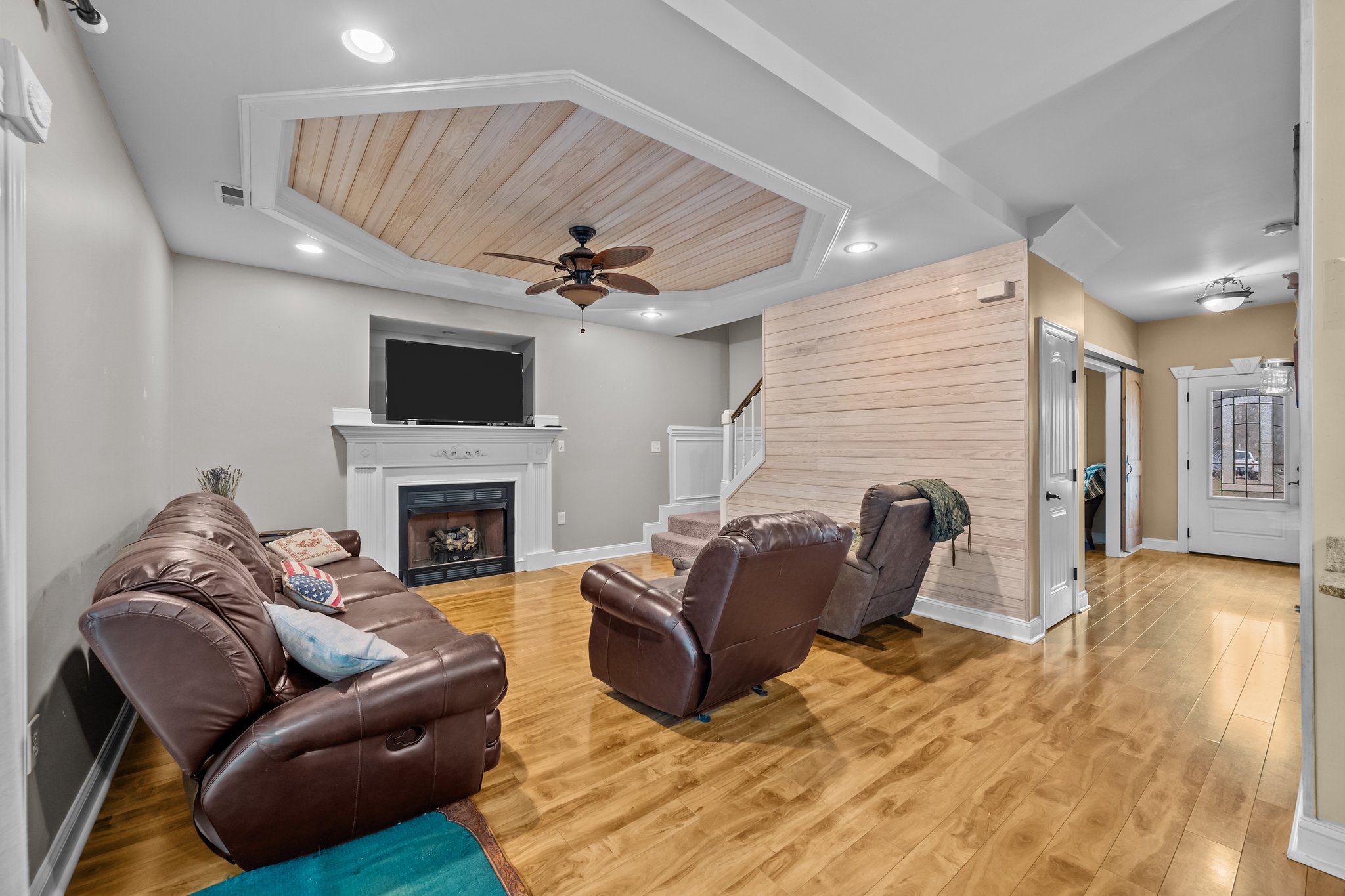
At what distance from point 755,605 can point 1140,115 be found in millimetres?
2747

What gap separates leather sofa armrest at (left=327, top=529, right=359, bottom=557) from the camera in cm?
392

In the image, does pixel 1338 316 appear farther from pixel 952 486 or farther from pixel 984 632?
pixel 984 632

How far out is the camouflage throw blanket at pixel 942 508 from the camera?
11.3ft

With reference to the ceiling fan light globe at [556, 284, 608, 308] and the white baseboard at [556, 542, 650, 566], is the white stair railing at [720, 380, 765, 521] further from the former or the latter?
the ceiling fan light globe at [556, 284, 608, 308]

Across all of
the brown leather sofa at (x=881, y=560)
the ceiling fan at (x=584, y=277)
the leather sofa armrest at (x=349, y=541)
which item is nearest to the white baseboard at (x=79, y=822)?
the leather sofa armrest at (x=349, y=541)

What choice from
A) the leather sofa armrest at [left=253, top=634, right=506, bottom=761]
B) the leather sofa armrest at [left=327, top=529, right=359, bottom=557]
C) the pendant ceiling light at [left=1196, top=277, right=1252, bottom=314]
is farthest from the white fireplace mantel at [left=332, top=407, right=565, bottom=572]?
the pendant ceiling light at [left=1196, top=277, right=1252, bottom=314]

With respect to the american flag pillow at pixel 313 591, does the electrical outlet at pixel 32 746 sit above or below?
below

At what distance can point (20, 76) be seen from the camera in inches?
50.4

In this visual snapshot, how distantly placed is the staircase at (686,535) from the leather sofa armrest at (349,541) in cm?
307

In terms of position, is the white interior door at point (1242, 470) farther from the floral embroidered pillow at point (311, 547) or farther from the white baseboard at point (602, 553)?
the floral embroidered pillow at point (311, 547)

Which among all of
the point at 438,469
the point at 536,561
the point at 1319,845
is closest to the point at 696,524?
the point at 536,561

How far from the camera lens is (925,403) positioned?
416 centimetres

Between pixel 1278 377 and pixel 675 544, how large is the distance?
6.10 meters

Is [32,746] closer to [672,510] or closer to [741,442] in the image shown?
[741,442]
